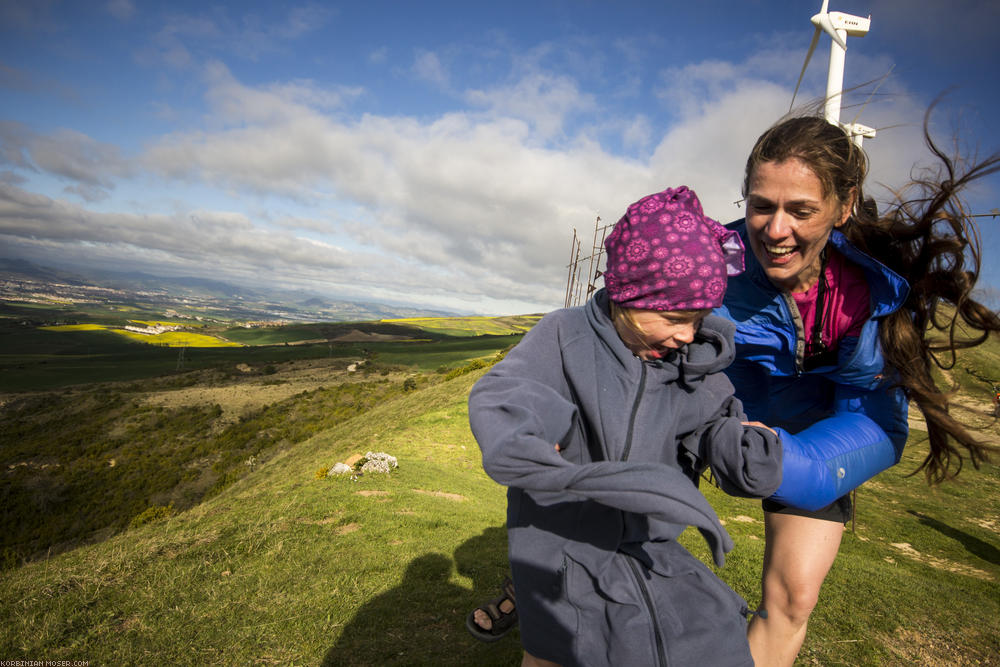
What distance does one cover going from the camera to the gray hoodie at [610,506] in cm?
166

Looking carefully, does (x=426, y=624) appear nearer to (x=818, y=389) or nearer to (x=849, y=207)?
(x=818, y=389)

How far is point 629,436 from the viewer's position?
187 centimetres

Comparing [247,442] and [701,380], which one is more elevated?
[701,380]

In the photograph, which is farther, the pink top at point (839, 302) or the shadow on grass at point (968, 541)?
the shadow on grass at point (968, 541)

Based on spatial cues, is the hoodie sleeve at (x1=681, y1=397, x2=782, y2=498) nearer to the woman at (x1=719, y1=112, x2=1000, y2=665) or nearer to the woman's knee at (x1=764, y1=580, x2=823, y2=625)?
the woman at (x1=719, y1=112, x2=1000, y2=665)

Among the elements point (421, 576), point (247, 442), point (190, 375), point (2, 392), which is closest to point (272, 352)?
point (190, 375)

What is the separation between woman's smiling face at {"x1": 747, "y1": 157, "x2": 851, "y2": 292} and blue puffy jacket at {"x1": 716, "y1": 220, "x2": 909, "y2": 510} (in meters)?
0.14

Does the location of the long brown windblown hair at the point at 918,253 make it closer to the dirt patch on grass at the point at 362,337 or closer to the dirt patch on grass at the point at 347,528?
the dirt patch on grass at the point at 347,528

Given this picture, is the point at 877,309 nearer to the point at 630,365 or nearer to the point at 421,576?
the point at 630,365

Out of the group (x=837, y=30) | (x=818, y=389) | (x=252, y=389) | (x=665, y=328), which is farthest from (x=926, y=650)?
(x=252, y=389)

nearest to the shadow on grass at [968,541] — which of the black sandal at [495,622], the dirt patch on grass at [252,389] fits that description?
the black sandal at [495,622]

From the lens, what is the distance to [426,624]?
4199mm

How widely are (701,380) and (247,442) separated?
135 ft

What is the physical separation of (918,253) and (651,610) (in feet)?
7.09
